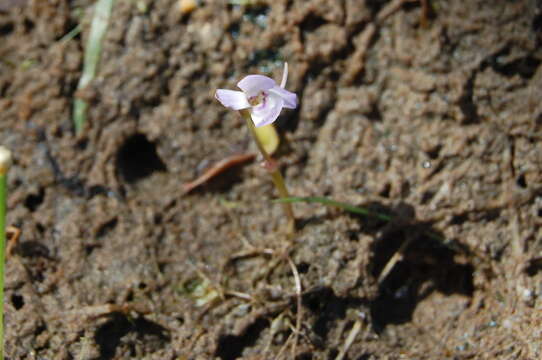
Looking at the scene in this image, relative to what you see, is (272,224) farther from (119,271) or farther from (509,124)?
(509,124)

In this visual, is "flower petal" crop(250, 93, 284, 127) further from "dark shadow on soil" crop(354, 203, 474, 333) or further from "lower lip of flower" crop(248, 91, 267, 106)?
"dark shadow on soil" crop(354, 203, 474, 333)

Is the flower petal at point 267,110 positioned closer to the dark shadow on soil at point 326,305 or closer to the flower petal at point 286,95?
the flower petal at point 286,95

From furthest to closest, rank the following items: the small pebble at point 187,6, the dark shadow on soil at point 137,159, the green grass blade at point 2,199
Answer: the small pebble at point 187,6 → the dark shadow on soil at point 137,159 → the green grass blade at point 2,199

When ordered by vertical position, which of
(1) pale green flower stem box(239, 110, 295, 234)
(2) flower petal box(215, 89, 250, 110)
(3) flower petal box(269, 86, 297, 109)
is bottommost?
(1) pale green flower stem box(239, 110, 295, 234)

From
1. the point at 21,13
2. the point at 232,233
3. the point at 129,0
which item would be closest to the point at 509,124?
the point at 232,233

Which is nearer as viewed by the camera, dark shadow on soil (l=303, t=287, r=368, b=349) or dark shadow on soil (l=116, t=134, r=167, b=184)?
dark shadow on soil (l=303, t=287, r=368, b=349)

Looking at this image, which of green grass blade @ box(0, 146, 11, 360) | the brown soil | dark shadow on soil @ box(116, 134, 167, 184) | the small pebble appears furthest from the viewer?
the small pebble

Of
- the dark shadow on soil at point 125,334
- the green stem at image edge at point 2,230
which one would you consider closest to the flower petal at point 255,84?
the green stem at image edge at point 2,230

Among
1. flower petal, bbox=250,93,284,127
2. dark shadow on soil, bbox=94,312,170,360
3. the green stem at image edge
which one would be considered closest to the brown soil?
dark shadow on soil, bbox=94,312,170,360
